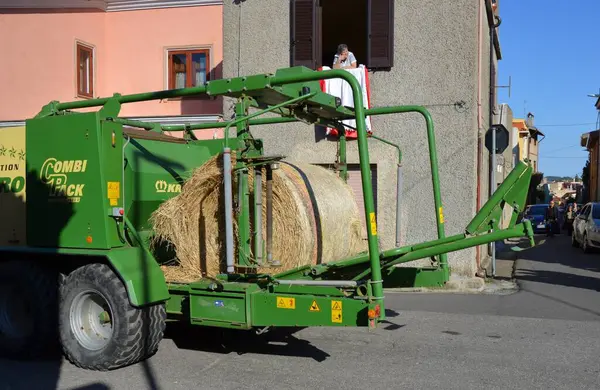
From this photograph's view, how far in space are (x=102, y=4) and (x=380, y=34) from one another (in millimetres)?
7047

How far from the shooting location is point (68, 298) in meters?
6.18

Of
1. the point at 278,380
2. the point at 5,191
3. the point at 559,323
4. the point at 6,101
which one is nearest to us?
the point at 278,380

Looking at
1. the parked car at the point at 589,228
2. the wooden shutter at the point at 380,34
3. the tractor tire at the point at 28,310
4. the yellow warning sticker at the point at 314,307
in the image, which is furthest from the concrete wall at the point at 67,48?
the parked car at the point at 589,228

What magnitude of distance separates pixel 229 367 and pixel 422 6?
8.02 m

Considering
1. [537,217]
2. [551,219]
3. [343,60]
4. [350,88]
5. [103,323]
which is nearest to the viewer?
[103,323]

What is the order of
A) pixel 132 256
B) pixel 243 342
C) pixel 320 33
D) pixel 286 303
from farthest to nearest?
pixel 320 33
pixel 243 342
pixel 132 256
pixel 286 303

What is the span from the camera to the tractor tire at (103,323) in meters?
5.80

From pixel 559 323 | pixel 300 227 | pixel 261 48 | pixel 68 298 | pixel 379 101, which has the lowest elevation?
pixel 559 323

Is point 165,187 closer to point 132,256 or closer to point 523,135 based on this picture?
point 132,256

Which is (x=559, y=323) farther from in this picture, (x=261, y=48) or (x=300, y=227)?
(x=261, y=48)

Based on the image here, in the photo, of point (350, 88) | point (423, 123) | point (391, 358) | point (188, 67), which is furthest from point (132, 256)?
point (188, 67)

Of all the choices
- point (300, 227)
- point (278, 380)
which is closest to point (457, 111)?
point (300, 227)

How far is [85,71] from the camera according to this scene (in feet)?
49.7

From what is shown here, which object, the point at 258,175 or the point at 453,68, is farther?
the point at 453,68
